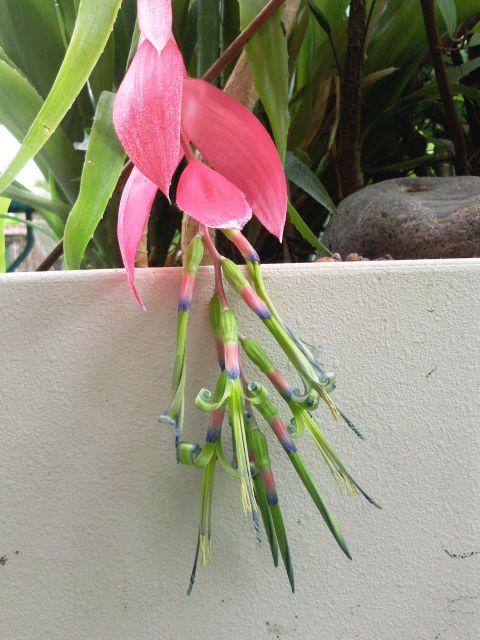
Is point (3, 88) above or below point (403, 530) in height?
above

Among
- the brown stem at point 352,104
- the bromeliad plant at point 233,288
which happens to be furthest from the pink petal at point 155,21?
the brown stem at point 352,104

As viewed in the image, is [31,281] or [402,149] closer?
[31,281]

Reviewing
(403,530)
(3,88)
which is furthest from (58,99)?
(403,530)

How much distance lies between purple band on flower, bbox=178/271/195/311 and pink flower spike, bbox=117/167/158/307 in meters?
0.02

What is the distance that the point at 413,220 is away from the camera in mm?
442

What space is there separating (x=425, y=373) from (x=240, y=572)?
0.18m

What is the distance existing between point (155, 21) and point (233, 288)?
0.48 feet

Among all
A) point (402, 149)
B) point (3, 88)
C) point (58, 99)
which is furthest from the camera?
point (402, 149)

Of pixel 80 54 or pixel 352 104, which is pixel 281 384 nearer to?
pixel 80 54

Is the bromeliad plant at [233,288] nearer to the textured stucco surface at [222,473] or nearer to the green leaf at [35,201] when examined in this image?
the textured stucco surface at [222,473]

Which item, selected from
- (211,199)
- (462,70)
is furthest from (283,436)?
(462,70)

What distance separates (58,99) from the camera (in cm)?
27

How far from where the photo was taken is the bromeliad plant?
260 mm

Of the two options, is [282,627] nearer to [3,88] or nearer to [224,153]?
[224,153]
